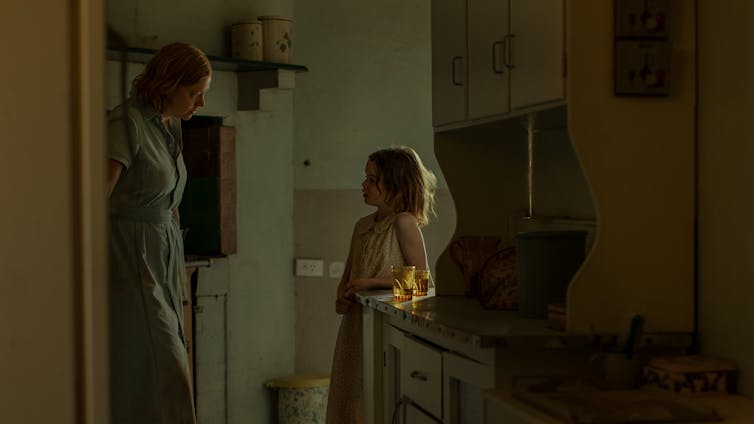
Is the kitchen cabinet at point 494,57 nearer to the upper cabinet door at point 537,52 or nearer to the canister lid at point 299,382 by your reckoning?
the upper cabinet door at point 537,52

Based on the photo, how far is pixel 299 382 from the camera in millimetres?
4762

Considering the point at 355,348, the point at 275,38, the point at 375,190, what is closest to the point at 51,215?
the point at 355,348

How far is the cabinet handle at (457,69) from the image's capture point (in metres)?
2.90

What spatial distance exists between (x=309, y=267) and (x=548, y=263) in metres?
2.68

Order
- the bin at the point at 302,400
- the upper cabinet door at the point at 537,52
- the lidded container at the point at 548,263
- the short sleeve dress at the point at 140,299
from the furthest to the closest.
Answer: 1. the bin at the point at 302,400
2. the short sleeve dress at the point at 140,299
3. the lidded container at the point at 548,263
4. the upper cabinet door at the point at 537,52

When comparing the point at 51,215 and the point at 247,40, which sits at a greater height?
the point at 247,40

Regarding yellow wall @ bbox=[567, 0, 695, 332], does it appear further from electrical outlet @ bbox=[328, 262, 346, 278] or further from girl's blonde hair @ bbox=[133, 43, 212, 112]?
electrical outlet @ bbox=[328, 262, 346, 278]

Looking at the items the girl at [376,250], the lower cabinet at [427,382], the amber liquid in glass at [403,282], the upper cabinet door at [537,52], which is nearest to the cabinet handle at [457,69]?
the upper cabinet door at [537,52]

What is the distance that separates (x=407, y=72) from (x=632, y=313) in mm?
3159

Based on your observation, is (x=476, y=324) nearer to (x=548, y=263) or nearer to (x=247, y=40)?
(x=548, y=263)

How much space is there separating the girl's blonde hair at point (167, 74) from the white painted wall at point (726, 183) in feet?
5.21

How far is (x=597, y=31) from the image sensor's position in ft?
7.08

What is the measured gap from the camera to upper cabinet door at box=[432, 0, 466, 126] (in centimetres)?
289

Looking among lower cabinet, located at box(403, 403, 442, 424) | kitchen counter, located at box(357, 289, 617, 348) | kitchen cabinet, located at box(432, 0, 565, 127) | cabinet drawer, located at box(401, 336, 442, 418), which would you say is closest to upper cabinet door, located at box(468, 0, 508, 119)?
kitchen cabinet, located at box(432, 0, 565, 127)
